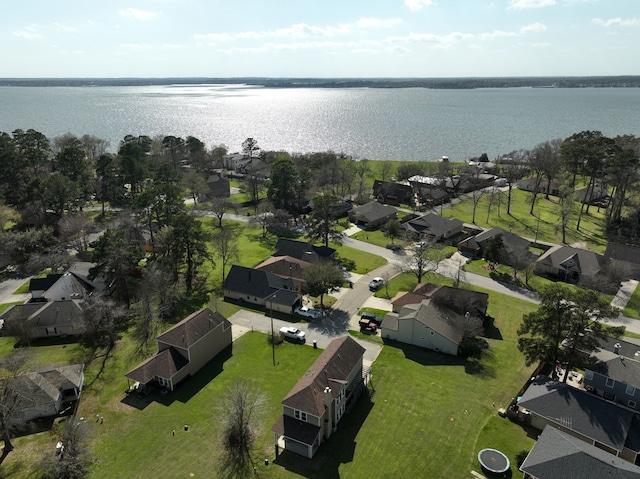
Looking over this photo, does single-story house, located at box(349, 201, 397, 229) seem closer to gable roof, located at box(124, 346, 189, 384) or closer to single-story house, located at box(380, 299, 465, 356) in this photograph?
single-story house, located at box(380, 299, 465, 356)

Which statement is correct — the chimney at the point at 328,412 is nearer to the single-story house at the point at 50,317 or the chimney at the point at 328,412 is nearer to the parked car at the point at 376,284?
the parked car at the point at 376,284

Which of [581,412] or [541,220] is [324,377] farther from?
[541,220]

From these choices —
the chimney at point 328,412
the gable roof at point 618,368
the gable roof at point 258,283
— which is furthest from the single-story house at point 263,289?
the gable roof at point 618,368

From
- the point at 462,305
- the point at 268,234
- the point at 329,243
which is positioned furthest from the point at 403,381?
the point at 268,234

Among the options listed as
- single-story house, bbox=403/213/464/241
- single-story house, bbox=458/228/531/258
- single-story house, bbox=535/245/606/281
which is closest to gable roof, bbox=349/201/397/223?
single-story house, bbox=403/213/464/241

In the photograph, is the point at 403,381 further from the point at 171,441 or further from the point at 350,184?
the point at 350,184

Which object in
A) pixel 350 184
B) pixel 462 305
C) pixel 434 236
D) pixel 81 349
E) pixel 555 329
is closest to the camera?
pixel 555 329
